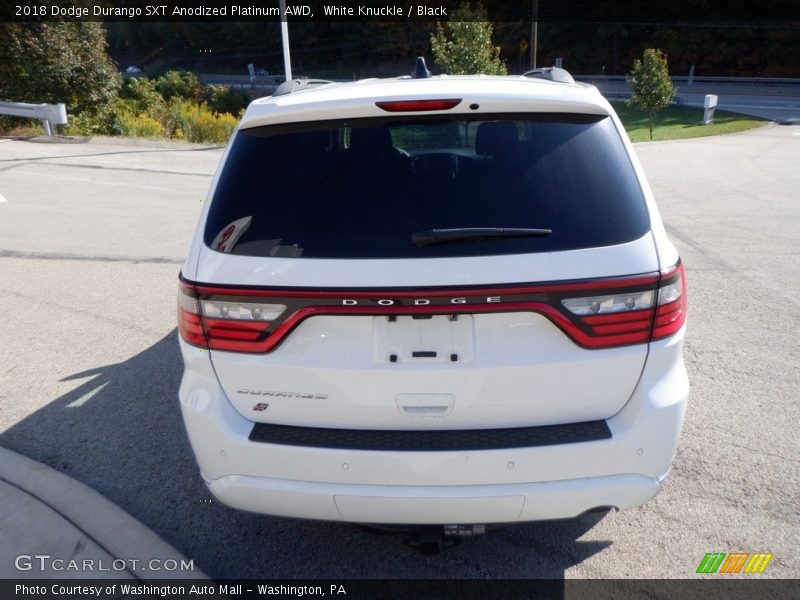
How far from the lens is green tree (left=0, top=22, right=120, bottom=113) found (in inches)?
846

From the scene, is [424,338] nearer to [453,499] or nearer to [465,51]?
[453,499]

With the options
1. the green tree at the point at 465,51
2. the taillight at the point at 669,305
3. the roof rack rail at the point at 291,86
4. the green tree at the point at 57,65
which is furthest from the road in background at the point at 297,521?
the green tree at the point at 465,51

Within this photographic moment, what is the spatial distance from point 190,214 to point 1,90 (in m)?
16.4

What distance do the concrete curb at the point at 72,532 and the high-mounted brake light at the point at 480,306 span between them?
1.18m

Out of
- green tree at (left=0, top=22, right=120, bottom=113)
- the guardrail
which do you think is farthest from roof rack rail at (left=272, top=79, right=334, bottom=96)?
green tree at (left=0, top=22, right=120, bottom=113)

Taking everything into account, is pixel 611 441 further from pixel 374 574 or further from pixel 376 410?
pixel 374 574

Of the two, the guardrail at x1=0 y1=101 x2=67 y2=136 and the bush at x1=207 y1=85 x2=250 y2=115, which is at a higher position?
the guardrail at x1=0 y1=101 x2=67 y2=136

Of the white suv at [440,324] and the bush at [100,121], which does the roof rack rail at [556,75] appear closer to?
the white suv at [440,324]

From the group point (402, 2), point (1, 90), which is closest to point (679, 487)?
point (1, 90)

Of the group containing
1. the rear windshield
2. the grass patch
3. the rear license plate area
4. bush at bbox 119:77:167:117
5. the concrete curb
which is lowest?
the grass patch

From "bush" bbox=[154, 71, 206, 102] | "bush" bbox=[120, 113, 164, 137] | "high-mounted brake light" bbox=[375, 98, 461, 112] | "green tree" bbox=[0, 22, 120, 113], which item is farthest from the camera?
"bush" bbox=[154, 71, 206, 102]

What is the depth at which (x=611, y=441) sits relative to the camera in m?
2.41

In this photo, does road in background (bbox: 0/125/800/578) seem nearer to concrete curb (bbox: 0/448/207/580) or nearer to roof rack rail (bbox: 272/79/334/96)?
concrete curb (bbox: 0/448/207/580)

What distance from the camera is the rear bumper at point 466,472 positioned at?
2.40 meters
